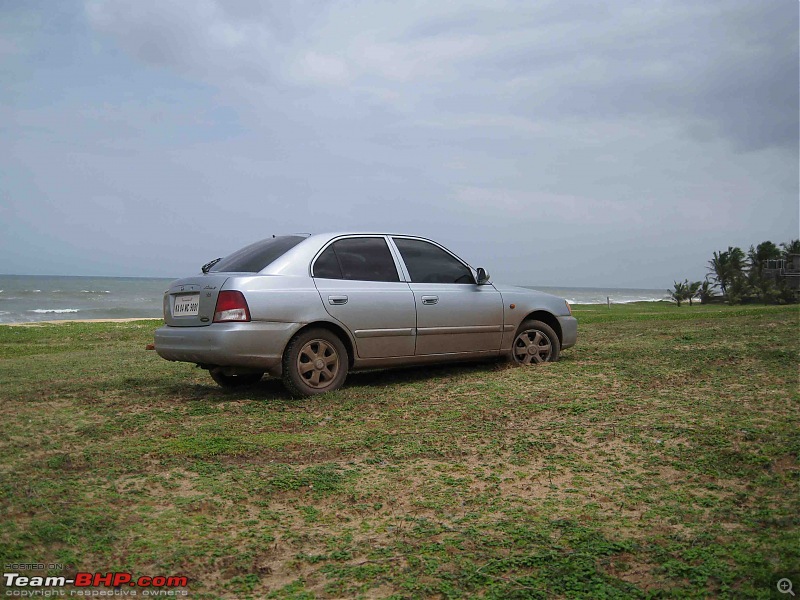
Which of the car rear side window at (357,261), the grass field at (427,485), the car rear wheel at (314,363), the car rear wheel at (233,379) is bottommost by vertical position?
the grass field at (427,485)

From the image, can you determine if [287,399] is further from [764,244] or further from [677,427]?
[764,244]

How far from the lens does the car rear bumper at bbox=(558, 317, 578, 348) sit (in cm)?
874

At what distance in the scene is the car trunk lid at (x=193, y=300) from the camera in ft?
21.5

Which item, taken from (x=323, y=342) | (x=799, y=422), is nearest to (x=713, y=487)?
(x=799, y=422)

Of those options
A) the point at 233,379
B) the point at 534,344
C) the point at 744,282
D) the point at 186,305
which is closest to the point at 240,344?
the point at 186,305

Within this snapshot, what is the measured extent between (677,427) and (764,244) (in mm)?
71446

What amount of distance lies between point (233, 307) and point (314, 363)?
0.92 meters

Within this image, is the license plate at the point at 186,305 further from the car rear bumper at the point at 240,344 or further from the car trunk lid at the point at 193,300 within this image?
the car rear bumper at the point at 240,344

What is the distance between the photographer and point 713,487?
13.0ft

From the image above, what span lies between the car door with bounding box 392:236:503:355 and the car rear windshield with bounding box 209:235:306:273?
1.23m

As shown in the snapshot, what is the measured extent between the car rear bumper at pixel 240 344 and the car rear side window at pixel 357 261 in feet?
2.55

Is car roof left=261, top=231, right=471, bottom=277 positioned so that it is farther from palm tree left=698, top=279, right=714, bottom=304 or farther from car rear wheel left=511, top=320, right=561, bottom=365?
palm tree left=698, top=279, right=714, bottom=304

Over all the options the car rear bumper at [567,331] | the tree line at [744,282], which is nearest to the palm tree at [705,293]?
the tree line at [744,282]

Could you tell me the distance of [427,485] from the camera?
411 centimetres
